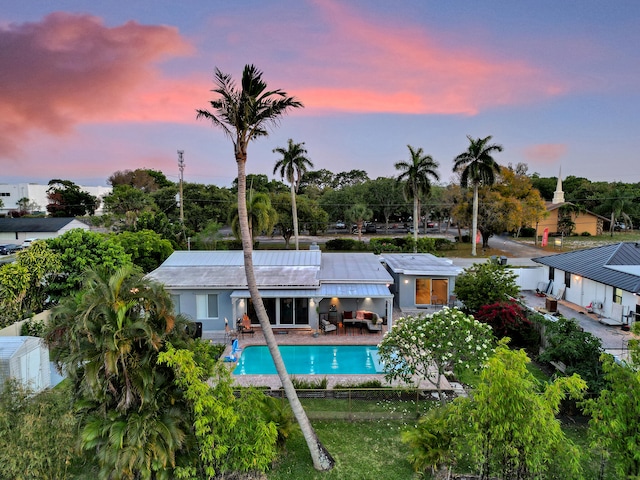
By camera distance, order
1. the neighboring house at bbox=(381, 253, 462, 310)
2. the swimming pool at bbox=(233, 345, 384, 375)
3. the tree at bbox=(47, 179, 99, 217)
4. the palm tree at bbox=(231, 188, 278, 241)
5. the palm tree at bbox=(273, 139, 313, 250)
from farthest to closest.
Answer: the tree at bbox=(47, 179, 99, 217) → the palm tree at bbox=(273, 139, 313, 250) → the palm tree at bbox=(231, 188, 278, 241) → the neighboring house at bbox=(381, 253, 462, 310) → the swimming pool at bbox=(233, 345, 384, 375)

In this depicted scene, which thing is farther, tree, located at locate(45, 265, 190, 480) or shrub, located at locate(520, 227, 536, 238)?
shrub, located at locate(520, 227, 536, 238)

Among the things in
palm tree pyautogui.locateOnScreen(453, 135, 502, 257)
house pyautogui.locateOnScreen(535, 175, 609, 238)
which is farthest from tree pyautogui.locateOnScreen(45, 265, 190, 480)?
house pyautogui.locateOnScreen(535, 175, 609, 238)

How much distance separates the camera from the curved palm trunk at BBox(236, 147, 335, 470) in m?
8.98

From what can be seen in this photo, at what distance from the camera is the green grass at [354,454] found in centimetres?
935

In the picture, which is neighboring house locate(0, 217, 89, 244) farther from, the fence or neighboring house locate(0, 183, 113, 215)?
the fence

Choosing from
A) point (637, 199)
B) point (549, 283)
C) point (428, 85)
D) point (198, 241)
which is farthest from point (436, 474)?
point (637, 199)

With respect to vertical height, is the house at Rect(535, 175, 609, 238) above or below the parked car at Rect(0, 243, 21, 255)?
above

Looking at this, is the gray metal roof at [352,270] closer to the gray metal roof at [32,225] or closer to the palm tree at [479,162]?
the palm tree at [479,162]

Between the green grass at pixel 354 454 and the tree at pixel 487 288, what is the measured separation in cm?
994

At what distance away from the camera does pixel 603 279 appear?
66.2ft

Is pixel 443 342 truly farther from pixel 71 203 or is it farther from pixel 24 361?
pixel 71 203

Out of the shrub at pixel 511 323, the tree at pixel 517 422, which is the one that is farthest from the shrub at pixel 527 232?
the tree at pixel 517 422

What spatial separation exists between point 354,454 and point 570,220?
63.2 meters

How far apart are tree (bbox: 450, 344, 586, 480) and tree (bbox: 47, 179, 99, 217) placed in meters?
92.3
